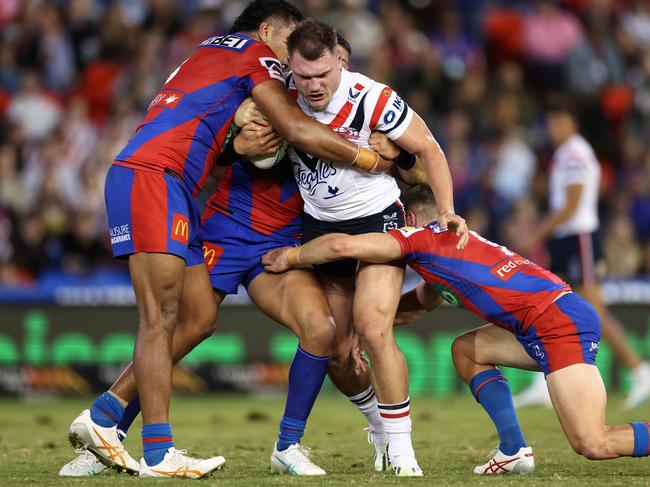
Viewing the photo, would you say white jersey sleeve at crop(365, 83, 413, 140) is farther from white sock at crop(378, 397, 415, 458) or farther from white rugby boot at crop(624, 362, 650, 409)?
white rugby boot at crop(624, 362, 650, 409)

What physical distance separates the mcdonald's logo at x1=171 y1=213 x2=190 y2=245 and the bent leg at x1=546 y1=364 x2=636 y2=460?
2.28m

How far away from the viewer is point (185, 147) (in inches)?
267

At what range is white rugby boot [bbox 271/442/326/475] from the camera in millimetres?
6828

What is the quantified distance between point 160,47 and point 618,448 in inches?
437

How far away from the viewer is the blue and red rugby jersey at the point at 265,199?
7703 millimetres

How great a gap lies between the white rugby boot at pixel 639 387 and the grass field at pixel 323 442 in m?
0.21

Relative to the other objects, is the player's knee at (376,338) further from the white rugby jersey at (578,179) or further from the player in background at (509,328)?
the white rugby jersey at (578,179)

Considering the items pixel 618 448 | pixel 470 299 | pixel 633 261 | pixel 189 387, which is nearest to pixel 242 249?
pixel 470 299

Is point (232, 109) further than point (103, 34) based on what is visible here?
No

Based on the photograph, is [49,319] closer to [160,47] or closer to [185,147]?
[160,47]

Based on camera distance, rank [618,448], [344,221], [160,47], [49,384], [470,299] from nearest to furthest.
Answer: [618,448], [470,299], [344,221], [49,384], [160,47]

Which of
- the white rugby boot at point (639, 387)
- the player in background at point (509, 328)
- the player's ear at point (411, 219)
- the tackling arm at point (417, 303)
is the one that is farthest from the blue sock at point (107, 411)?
the white rugby boot at point (639, 387)

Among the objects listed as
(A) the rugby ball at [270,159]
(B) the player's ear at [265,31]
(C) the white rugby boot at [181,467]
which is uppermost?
(B) the player's ear at [265,31]

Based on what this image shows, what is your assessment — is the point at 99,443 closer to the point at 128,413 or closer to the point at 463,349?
the point at 128,413
